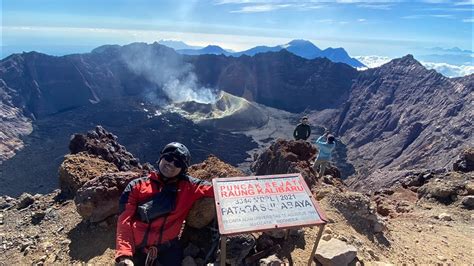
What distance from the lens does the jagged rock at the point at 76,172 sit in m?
11.9

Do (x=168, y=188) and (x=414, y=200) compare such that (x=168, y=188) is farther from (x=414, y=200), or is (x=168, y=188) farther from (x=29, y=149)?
(x=29, y=149)

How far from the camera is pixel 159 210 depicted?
6.80m

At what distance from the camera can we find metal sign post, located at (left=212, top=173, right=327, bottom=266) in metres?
6.23

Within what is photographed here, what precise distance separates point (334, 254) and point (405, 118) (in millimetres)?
129148

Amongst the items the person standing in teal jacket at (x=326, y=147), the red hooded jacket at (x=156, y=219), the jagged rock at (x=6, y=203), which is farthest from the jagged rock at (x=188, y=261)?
the person standing in teal jacket at (x=326, y=147)

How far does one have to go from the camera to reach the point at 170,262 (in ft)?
22.6

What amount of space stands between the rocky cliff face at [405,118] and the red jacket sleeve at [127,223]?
71492mm

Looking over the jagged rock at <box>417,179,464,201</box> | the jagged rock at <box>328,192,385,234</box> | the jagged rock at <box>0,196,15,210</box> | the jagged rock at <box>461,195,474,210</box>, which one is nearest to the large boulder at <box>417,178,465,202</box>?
the jagged rock at <box>417,179,464,201</box>

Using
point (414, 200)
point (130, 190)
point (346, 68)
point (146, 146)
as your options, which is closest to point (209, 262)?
point (130, 190)

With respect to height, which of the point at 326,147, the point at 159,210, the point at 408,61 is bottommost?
the point at 408,61

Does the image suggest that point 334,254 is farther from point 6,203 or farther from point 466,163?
point 466,163

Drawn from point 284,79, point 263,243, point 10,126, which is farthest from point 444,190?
point 284,79

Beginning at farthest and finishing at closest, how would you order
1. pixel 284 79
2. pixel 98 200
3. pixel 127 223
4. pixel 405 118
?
1. pixel 284 79
2. pixel 405 118
3. pixel 98 200
4. pixel 127 223

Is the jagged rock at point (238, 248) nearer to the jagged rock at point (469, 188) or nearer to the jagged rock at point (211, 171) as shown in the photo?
the jagged rock at point (211, 171)
